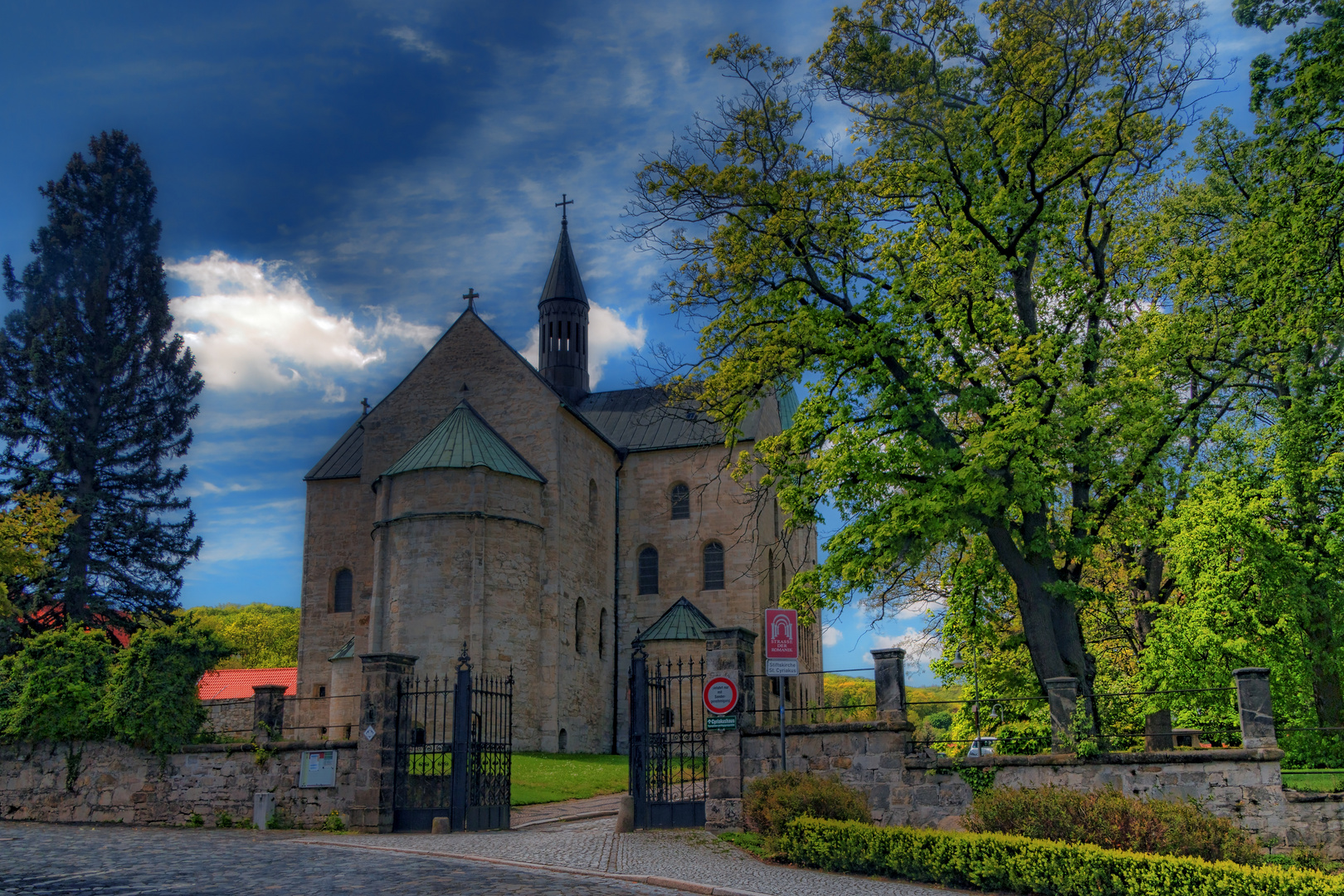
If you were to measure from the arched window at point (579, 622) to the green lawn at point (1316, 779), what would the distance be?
69.1 ft

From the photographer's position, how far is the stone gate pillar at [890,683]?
1420 centimetres

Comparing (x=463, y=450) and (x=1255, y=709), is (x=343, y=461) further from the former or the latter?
(x=1255, y=709)

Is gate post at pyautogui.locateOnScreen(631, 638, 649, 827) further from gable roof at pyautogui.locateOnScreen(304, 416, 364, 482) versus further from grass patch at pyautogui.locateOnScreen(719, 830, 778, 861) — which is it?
gable roof at pyautogui.locateOnScreen(304, 416, 364, 482)

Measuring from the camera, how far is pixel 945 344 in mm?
17500

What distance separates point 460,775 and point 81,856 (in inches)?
211

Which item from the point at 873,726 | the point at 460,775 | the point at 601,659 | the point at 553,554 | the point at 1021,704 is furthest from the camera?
the point at 601,659

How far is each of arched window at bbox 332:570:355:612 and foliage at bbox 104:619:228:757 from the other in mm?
17003

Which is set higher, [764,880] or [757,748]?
[757,748]

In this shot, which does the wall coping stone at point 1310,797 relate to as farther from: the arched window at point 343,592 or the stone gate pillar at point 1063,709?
the arched window at point 343,592

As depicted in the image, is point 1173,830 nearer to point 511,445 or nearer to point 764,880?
point 764,880

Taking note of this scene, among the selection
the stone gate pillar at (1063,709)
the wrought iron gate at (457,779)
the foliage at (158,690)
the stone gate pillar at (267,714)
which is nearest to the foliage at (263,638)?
the foliage at (158,690)

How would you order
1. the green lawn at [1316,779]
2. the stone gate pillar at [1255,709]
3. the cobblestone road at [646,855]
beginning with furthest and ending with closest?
the green lawn at [1316,779] < the stone gate pillar at [1255,709] < the cobblestone road at [646,855]

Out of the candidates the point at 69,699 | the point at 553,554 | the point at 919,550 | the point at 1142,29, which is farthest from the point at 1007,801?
the point at 553,554

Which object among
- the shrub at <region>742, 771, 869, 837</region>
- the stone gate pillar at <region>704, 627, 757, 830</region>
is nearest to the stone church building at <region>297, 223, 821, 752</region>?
the stone gate pillar at <region>704, 627, 757, 830</region>
